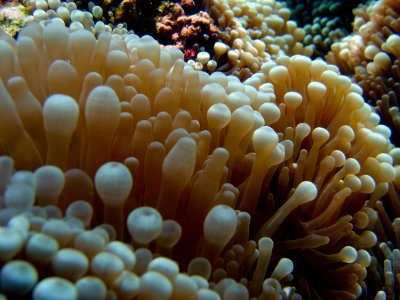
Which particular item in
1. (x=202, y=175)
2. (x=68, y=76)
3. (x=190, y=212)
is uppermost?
(x=68, y=76)

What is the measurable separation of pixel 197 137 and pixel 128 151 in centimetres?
23

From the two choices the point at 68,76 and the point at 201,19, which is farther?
the point at 201,19

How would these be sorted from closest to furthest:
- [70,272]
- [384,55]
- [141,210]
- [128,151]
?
[70,272] < [141,210] < [128,151] < [384,55]

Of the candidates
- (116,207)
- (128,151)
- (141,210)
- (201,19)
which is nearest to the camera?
(141,210)

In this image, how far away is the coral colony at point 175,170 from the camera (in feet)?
2.86

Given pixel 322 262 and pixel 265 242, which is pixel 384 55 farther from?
pixel 265 242

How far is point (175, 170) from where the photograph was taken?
1.04 metres

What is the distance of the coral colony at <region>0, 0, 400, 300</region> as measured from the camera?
2.86 feet

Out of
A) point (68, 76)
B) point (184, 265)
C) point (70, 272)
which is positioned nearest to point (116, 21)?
point (68, 76)

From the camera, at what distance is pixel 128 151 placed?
4.08 feet

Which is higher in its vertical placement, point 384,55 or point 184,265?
point 384,55

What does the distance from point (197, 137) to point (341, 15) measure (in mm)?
2963

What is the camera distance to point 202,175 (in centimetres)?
116

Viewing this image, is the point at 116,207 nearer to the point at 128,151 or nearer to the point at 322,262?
the point at 128,151
